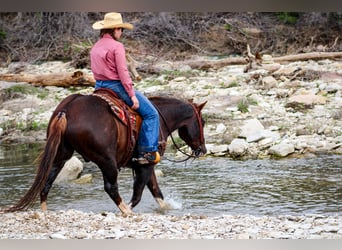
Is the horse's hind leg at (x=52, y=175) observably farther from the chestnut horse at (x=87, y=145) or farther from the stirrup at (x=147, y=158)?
the stirrup at (x=147, y=158)

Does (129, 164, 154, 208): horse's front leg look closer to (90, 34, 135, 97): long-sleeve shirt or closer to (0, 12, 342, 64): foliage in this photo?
(90, 34, 135, 97): long-sleeve shirt

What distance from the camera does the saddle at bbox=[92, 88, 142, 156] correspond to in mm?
4980

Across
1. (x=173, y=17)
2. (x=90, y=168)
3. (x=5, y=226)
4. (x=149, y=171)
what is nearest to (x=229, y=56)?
(x=173, y=17)

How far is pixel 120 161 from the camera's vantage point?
5148 mm

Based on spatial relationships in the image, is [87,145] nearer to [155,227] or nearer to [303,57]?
[155,227]

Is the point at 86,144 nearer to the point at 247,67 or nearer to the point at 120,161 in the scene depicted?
the point at 120,161

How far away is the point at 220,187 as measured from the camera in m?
6.01

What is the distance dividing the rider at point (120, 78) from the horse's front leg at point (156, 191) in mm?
285

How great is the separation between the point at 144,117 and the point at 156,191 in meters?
0.63

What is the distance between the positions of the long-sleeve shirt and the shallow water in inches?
39.0

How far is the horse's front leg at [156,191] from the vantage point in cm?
548

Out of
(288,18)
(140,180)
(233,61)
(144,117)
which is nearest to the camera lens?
(144,117)

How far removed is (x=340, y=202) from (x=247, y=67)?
3.10 m

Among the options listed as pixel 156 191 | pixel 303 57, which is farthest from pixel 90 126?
pixel 303 57
